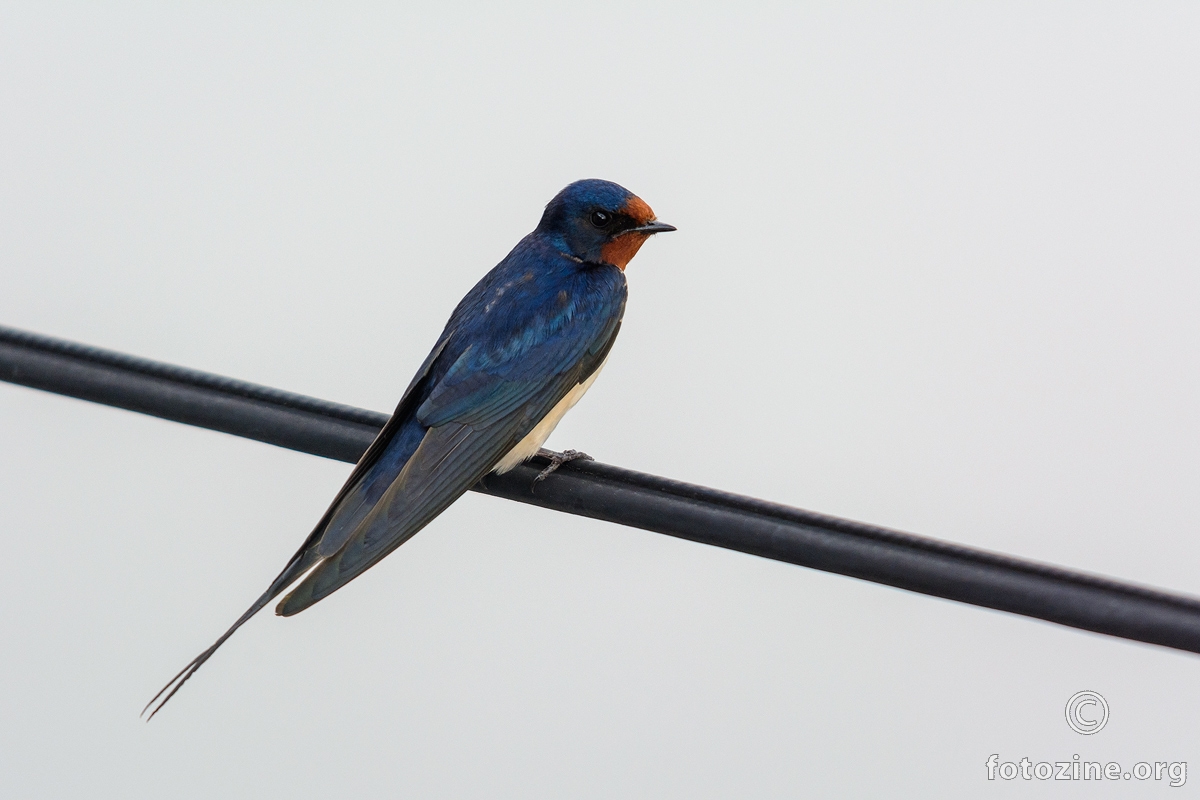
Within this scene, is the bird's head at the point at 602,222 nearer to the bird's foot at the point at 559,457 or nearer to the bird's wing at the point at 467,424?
the bird's wing at the point at 467,424

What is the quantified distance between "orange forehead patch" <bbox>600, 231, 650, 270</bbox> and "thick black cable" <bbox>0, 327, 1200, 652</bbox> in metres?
0.66

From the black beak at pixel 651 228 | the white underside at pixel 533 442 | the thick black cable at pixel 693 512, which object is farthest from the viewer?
the black beak at pixel 651 228

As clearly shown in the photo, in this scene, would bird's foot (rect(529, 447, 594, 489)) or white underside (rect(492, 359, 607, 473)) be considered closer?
bird's foot (rect(529, 447, 594, 489))

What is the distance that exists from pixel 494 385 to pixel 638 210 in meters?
0.53

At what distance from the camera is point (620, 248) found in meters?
2.55

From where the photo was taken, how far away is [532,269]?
2.47 metres

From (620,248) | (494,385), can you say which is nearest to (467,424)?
(494,385)

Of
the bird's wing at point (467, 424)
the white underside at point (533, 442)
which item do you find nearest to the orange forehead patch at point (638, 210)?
the bird's wing at point (467, 424)

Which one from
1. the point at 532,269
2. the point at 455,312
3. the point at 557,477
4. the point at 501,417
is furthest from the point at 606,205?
the point at 557,477

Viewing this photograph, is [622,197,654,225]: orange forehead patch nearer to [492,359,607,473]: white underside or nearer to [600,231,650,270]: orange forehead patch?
[600,231,650,270]: orange forehead patch

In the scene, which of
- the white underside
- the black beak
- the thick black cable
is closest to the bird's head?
the black beak

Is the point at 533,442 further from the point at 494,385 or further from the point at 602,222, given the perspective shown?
the point at 602,222

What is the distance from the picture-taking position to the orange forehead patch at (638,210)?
8.28 ft

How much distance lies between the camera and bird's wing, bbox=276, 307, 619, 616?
194 centimetres
